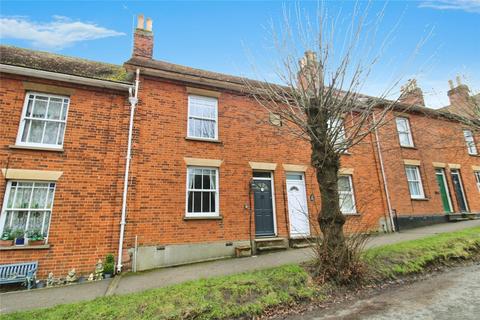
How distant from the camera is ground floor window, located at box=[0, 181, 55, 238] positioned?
6662 millimetres

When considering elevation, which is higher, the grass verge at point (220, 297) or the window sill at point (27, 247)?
the window sill at point (27, 247)

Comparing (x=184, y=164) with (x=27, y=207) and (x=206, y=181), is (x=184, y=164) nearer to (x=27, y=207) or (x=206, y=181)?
(x=206, y=181)

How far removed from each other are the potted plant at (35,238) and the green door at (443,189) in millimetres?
18000

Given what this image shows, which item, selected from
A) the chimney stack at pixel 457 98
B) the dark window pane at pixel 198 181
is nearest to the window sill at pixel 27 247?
the dark window pane at pixel 198 181

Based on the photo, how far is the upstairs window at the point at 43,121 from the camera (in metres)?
7.34

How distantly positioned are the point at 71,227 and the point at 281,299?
6182 mm

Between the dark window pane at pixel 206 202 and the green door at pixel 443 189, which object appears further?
the green door at pixel 443 189

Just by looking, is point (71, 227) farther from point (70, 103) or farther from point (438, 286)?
point (438, 286)

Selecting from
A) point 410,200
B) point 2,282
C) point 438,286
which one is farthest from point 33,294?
point 410,200

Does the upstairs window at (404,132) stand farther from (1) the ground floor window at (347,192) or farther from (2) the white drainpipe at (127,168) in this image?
(2) the white drainpipe at (127,168)

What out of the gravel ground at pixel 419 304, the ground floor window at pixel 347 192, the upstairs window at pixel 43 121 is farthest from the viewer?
the ground floor window at pixel 347 192

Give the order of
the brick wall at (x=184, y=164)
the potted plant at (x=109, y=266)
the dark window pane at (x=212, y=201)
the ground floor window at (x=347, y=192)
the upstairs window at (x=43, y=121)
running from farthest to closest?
the ground floor window at (x=347, y=192), the dark window pane at (x=212, y=201), the brick wall at (x=184, y=164), the upstairs window at (x=43, y=121), the potted plant at (x=109, y=266)

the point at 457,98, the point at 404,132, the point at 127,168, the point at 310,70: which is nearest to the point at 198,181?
the point at 127,168

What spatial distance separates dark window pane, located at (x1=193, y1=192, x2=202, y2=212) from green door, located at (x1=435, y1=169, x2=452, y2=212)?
13.5 meters
